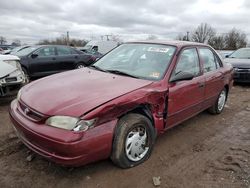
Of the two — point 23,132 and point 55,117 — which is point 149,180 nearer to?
point 55,117

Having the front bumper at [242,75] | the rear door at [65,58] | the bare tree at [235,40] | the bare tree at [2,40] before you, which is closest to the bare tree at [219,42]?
the bare tree at [235,40]

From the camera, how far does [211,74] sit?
494cm

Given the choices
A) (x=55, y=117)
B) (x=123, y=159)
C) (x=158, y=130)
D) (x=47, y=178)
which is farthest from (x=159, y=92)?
(x=47, y=178)

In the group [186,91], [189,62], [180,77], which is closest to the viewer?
[180,77]

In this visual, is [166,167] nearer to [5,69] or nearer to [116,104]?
[116,104]

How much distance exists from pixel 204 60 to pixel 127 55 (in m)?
1.49

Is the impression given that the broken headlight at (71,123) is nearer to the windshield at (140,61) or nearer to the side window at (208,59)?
the windshield at (140,61)

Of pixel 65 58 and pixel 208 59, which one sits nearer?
pixel 208 59

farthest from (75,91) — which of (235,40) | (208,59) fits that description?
(235,40)

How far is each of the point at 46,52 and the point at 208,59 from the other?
7293 millimetres

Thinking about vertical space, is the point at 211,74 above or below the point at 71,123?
above

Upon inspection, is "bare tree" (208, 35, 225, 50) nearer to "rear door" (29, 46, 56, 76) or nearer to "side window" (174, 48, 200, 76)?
"rear door" (29, 46, 56, 76)

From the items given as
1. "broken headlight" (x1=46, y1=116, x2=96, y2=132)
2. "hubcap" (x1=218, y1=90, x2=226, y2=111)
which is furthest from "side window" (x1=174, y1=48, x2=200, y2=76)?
"broken headlight" (x1=46, y1=116, x2=96, y2=132)

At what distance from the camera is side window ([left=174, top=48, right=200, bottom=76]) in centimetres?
408
